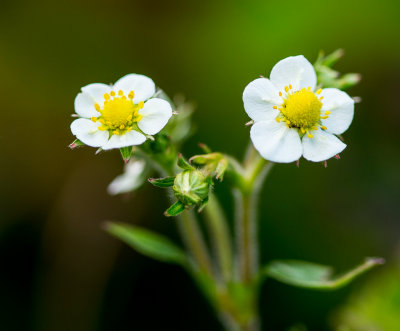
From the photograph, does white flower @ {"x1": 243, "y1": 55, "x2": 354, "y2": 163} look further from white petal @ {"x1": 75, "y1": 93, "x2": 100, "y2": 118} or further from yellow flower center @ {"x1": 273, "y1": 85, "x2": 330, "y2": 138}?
white petal @ {"x1": 75, "y1": 93, "x2": 100, "y2": 118}

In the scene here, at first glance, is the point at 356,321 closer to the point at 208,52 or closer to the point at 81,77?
the point at 208,52

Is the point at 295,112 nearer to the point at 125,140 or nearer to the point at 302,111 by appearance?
the point at 302,111

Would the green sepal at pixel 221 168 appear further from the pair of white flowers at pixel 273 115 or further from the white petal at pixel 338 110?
the white petal at pixel 338 110

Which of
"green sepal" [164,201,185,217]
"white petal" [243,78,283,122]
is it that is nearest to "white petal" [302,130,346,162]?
"white petal" [243,78,283,122]

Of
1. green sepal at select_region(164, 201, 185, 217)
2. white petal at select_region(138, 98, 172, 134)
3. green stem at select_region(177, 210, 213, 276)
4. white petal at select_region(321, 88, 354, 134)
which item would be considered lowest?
green stem at select_region(177, 210, 213, 276)

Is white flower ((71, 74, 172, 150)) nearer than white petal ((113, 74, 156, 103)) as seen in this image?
Yes

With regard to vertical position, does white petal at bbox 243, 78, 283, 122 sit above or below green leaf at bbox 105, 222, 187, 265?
above

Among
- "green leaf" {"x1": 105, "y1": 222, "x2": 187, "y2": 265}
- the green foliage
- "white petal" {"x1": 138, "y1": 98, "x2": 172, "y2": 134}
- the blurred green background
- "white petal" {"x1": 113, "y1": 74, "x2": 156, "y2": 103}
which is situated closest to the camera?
"white petal" {"x1": 138, "y1": 98, "x2": 172, "y2": 134}
